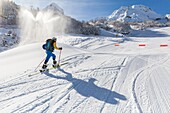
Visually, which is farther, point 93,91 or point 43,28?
point 43,28

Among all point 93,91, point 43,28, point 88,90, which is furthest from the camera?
point 43,28

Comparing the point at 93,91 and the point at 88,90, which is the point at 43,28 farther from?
the point at 93,91

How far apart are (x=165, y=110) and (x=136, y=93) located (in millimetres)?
1298

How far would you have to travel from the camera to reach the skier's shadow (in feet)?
21.6

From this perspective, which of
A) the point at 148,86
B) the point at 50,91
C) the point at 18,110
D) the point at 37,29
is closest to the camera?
the point at 18,110

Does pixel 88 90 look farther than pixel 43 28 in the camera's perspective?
No

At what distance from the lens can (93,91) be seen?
23.8ft

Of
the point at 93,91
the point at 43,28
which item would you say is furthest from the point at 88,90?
the point at 43,28

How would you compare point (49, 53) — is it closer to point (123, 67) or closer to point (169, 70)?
point (123, 67)

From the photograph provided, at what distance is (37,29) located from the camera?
45062mm

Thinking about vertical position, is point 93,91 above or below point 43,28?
below

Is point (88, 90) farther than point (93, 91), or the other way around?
point (88, 90)

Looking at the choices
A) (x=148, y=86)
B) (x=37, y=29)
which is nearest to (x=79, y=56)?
(x=148, y=86)

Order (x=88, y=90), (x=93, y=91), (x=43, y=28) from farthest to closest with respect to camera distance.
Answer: (x=43, y=28)
(x=88, y=90)
(x=93, y=91)
